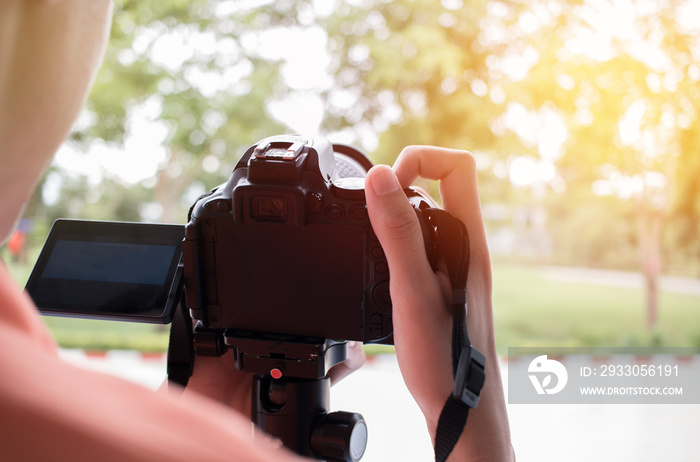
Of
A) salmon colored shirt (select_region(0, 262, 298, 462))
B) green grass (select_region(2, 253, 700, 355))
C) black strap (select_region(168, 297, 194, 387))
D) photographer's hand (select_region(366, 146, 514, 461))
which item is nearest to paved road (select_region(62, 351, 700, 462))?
green grass (select_region(2, 253, 700, 355))

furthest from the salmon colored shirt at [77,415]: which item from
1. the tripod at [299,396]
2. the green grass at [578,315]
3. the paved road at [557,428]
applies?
the green grass at [578,315]

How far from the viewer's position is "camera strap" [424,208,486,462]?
0.51 m

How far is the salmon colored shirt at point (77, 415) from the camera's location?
18 cm

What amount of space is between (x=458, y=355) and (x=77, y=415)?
0.39 meters

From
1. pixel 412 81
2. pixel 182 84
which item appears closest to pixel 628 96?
pixel 412 81

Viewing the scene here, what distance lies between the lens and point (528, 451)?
83.3 inches

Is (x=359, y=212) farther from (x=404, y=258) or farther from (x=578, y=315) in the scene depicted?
(x=578, y=315)

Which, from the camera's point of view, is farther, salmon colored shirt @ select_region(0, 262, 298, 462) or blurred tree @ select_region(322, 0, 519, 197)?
blurred tree @ select_region(322, 0, 519, 197)

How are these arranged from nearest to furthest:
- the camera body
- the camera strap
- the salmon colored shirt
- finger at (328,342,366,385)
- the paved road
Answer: the salmon colored shirt → the camera strap → the camera body → finger at (328,342,366,385) → the paved road

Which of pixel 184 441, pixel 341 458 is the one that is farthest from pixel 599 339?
pixel 184 441

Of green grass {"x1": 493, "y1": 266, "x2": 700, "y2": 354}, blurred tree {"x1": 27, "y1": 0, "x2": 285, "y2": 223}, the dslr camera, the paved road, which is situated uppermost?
blurred tree {"x1": 27, "y1": 0, "x2": 285, "y2": 223}

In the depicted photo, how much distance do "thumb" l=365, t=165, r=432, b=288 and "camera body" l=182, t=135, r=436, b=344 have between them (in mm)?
38

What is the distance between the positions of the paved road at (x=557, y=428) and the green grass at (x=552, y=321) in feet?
2.77

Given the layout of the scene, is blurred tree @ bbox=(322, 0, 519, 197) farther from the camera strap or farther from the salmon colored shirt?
the salmon colored shirt
